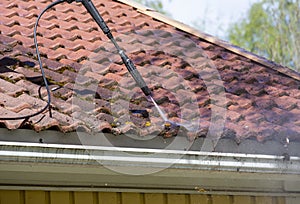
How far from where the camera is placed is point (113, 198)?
4.70 meters

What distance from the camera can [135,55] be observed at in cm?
606

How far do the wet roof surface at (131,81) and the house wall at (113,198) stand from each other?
0.51 m

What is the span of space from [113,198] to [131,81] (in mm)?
1010

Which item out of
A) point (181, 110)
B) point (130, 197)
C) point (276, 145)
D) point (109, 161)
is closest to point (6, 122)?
point (109, 161)

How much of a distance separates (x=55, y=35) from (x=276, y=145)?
2261 millimetres

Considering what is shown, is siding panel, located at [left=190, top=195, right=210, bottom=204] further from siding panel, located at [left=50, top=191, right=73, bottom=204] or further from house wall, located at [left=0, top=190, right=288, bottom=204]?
siding panel, located at [left=50, top=191, right=73, bottom=204]

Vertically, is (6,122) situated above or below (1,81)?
below

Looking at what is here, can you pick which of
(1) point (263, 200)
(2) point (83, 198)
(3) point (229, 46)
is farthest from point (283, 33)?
(2) point (83, 198)

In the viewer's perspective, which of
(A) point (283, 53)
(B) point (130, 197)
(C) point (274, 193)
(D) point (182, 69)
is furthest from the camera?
(A) point (283, 53)

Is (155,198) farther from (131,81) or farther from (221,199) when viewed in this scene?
(131,81)

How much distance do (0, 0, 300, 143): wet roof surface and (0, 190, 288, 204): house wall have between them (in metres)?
0.51

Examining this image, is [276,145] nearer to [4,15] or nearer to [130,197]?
[130,197]

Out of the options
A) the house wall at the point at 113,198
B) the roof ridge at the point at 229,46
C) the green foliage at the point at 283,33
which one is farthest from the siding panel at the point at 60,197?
the green foliage at the point at 283,33

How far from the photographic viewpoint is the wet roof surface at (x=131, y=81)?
4.50m
